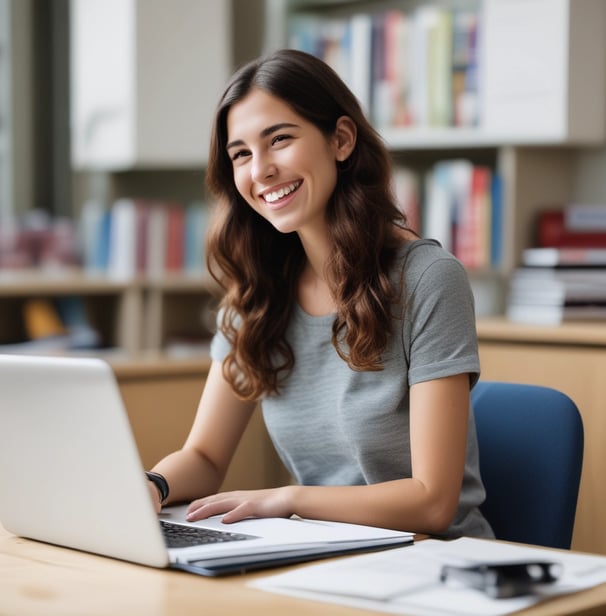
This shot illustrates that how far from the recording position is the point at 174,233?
4.20 m

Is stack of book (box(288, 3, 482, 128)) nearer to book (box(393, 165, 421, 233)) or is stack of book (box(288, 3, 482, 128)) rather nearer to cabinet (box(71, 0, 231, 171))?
book (box(393, 165, 421, 233))

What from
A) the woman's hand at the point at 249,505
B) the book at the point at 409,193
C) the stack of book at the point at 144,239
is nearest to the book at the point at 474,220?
the book at the point at 409,193

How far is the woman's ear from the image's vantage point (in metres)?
1.86

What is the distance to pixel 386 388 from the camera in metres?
1.74

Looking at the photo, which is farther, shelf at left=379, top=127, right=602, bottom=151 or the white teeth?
shelf at left=379, top=127, right=602, bottom=151

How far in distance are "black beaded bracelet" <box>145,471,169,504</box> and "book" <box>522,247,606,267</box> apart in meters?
1.74

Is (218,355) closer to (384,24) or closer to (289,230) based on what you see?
A: (289,230)

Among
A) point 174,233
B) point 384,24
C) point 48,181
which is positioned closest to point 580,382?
point 384,24

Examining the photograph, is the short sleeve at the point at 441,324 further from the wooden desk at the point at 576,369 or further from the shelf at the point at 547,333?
the shelf at the point at 547,333

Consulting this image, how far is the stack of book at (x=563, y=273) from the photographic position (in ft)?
9.97

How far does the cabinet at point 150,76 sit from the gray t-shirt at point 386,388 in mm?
2284

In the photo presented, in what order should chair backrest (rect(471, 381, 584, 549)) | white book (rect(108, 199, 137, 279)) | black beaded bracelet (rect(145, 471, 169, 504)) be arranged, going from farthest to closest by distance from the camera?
white book (rect(108, 199, 137, 279))
chair backrest (rect(471, 381, 584, 549))
black beaded bracelet (rect(145, 471, 169, 504))

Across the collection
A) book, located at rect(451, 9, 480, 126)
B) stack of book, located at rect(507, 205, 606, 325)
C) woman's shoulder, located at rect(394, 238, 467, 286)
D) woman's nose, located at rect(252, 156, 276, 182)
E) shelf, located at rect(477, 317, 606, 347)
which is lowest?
shelf, located at rect(477, 317, 606, 347)

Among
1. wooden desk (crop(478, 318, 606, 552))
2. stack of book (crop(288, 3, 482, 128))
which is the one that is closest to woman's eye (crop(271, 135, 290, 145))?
wooden desk (crop(478, 318, 606, 552))
